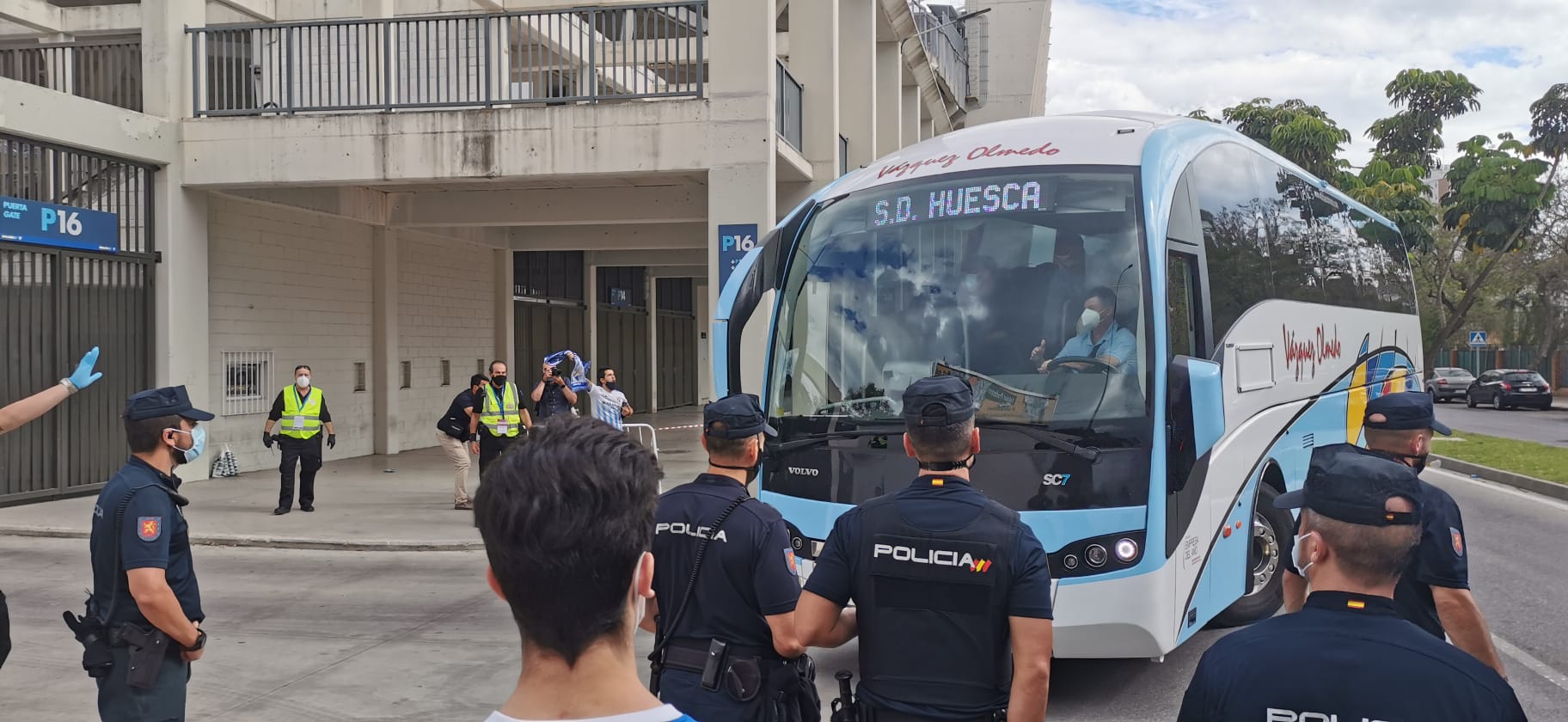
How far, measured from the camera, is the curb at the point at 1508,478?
595 inches

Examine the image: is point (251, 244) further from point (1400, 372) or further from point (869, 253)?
point (1400, 372)

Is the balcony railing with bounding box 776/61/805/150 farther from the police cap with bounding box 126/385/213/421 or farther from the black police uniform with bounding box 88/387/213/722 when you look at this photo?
the black police uniform with bounding box 88/387/213/722

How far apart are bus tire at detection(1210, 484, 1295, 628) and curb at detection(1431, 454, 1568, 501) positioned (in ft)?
31.1

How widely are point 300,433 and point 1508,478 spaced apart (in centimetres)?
1671

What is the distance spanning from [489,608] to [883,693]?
5964 millimetres

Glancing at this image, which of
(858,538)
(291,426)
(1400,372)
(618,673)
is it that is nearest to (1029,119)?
(858,538)

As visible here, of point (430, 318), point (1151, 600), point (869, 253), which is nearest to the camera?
point (1151, 600)

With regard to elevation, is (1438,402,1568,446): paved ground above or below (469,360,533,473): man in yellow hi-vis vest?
below

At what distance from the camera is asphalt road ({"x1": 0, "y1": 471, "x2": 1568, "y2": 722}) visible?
6.24m

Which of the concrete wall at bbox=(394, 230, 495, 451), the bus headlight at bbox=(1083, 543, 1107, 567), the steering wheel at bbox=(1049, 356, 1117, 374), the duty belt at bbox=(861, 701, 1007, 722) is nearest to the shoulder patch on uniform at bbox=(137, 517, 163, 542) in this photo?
the duty belt at bbox=(861, 701, 1007, 722)

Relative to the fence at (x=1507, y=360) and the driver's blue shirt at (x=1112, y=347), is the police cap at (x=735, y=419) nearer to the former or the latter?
the driver's blue shirt at (x=1112, y=347)

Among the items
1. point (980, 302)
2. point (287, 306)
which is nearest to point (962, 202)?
point (980, 302)

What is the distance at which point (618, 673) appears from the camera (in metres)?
1.68

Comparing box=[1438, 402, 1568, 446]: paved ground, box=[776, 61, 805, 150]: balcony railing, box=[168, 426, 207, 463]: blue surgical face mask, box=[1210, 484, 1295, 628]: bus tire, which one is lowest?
box=[1438, 402, 1568, 446]: paved ground
